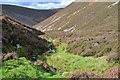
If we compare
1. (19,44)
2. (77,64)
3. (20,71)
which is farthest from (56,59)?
(20,71)

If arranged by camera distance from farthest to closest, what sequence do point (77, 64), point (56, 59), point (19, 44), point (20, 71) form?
point (19, 44), point (56, 59), point (77, 64), point (20, 71)

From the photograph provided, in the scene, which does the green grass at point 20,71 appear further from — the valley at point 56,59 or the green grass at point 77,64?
the green grass at point 77,64

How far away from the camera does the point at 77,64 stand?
21.7 m

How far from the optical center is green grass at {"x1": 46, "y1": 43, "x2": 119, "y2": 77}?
20094mm

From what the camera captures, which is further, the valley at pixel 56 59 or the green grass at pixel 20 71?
the valley at pixel 56 59

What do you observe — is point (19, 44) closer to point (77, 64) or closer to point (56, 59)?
point (56, 59)

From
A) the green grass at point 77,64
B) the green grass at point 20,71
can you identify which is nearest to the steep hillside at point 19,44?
the green grass at point 77,64

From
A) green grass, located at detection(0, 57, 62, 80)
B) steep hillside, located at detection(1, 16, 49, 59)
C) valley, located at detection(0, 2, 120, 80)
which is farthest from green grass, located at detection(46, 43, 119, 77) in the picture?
green grass, located at detection(0, 57, 62, 80)

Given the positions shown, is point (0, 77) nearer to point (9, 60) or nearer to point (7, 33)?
point (9, 60)

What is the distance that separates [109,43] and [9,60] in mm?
12012

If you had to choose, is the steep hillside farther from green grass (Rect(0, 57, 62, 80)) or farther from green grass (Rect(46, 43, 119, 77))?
green grass (Rect(0, 57, 62, 80))

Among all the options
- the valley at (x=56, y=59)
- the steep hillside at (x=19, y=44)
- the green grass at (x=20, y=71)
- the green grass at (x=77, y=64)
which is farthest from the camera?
the steep hillside at (x=19, y=44)

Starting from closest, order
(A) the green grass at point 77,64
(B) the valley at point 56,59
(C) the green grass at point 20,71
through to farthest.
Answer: (C) the green grass at point 20,71, (B) the valley at point 56,59, (A) the green grass at point 77,64

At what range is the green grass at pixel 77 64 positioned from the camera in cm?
2009
